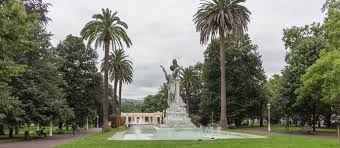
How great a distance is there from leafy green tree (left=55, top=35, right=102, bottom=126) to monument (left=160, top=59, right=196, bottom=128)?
1786 cm

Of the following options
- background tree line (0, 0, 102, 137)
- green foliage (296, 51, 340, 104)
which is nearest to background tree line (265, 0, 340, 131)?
green foliage (296, 51, 340, 104)

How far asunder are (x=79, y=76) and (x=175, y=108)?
65.4 ft

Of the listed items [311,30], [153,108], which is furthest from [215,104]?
[153,108]

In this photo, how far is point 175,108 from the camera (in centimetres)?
4122

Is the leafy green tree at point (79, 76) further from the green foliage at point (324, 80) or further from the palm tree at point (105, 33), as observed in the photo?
the green foliage at point (324, 80)

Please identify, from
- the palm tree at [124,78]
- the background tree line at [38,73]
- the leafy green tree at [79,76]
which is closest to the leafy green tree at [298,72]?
the background tree line at [38,73]

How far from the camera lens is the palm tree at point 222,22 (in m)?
46.3

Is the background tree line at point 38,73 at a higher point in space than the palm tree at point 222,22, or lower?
lower

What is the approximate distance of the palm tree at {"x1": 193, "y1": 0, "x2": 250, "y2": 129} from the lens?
1825 inches

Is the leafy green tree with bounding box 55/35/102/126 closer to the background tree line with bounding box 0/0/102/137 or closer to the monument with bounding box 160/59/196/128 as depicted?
the background tree line with bounding box 0/0/102/137

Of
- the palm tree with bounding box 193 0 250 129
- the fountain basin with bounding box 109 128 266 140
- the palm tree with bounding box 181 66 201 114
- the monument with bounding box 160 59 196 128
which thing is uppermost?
the palm tree with bounding box 193 0 250 129

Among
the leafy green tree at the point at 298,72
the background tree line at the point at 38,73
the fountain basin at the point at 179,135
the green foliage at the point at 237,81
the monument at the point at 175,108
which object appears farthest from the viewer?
the green foliage at the point at 237,81

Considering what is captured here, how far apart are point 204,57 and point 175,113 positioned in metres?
23.6

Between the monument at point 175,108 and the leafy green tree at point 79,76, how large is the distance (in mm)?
17859
